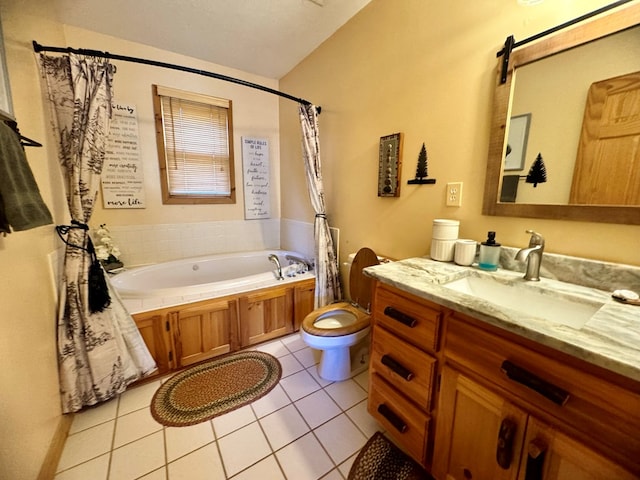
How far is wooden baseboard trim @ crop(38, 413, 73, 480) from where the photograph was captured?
1.06 meters

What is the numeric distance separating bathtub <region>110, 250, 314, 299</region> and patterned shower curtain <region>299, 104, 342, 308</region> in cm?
21

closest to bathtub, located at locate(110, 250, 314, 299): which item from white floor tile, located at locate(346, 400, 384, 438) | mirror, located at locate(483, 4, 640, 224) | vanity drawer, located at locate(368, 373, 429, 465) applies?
white floor tile, located at locate(346, 400, 384, 438)

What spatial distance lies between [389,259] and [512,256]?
71 cm

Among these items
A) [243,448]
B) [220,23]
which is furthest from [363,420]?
[220,23]

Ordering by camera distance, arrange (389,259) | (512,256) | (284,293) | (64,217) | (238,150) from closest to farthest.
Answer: (512,256) → (64,217) → (389,259) → (284,293) → (238,150)

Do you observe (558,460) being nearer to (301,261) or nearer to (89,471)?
(89,471)

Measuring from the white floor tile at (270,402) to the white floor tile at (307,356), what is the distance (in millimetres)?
300

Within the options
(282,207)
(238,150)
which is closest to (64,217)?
(238,150)

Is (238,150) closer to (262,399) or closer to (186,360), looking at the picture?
(186,360)

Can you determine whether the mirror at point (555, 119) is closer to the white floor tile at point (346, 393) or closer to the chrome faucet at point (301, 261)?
the white floor tile at point (346, 393)

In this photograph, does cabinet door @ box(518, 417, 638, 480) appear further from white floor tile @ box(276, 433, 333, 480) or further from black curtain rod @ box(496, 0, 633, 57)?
black curtain rod @ box(496, 0, 633, 57)

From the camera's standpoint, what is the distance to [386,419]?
116 centimetres

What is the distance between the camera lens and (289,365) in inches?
72.2

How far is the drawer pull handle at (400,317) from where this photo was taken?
3.20 ft
